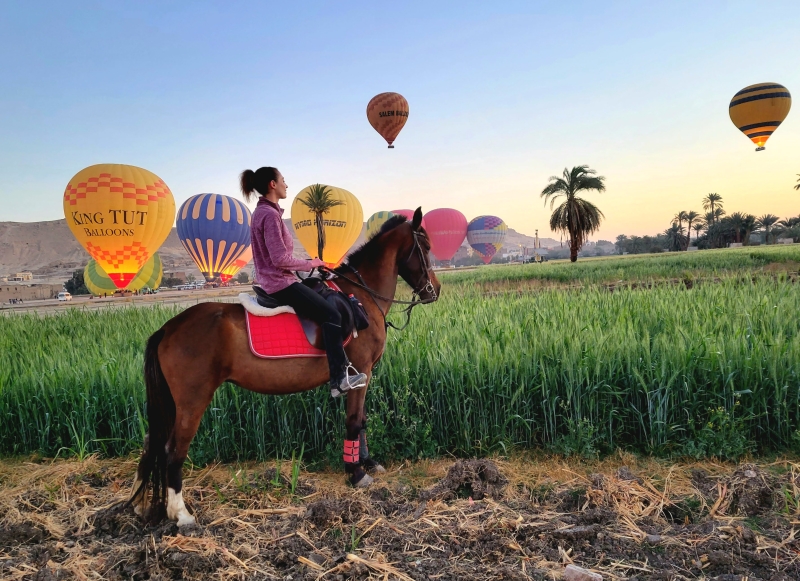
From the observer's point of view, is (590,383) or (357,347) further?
(590,383)

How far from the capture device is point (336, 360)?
3.48m

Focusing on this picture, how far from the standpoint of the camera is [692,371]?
4195 mm

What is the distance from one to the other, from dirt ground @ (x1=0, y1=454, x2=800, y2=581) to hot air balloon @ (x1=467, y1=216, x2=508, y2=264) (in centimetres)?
6110

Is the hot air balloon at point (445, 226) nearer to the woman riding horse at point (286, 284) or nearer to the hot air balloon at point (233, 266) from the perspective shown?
the hot air balloon at point (233, 266)

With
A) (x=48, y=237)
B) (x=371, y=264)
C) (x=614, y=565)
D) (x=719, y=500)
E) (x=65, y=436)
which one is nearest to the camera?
(x=614, y=565)

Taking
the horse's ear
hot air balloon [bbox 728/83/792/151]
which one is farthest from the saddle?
hot air balloon [bbox 728/83/792/151]

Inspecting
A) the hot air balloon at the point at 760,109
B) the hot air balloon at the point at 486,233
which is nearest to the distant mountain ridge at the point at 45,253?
the hot air balloon at the point at 486,233

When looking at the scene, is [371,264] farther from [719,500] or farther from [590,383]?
[719,500]

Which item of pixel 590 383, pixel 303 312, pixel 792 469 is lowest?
pixel 792 469

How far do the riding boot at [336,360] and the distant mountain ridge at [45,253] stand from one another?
143 metres

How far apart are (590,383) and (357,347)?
2324 mm

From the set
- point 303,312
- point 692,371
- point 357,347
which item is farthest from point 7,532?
point 692,371

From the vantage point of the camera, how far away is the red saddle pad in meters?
3.34

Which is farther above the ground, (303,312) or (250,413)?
(303,312)
